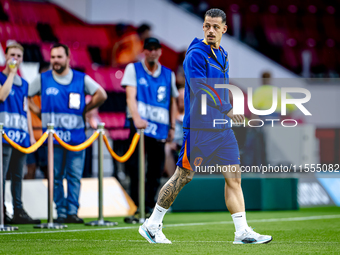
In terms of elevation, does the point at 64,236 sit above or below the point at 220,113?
below

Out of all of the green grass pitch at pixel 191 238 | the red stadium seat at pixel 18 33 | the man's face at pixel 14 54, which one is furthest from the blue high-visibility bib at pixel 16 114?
the red stadium seat at pixel 18 33

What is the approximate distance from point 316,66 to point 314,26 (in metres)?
1.67

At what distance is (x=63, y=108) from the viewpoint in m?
7.11

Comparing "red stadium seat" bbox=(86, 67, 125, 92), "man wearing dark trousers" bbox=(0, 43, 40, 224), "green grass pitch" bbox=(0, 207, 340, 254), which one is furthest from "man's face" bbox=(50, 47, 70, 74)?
"red stadium seat" bbox=(86, 67, 125, 92)

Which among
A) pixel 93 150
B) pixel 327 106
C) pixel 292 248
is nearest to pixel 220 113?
pixel 292 248

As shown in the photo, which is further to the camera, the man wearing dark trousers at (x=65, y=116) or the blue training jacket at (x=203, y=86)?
the man wearing dark trousers at (x=65, y=116)

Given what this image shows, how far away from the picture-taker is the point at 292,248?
14.6 ft

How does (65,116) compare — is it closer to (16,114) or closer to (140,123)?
(16,114)

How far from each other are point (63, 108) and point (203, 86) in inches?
114

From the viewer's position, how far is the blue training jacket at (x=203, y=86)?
461 centimetres

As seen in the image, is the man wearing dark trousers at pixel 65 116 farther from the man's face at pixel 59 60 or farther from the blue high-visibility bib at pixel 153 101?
the blue high-visibility bib at pixel 153 101

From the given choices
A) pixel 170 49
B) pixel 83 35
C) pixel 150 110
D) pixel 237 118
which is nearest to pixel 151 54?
pixel 150 110

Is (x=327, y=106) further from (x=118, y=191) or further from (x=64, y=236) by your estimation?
(x=64, y=236)

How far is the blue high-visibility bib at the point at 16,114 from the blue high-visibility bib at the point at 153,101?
4.28 feet
